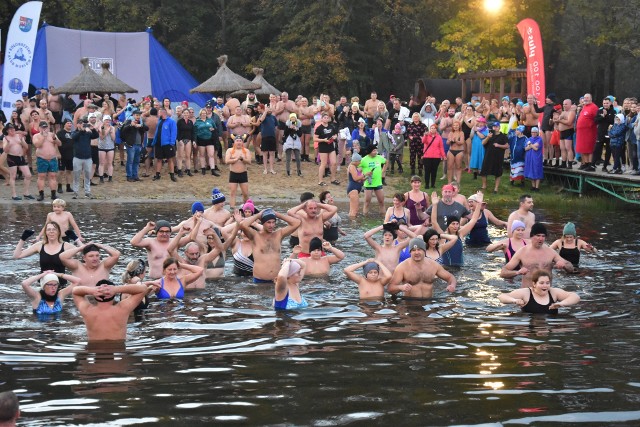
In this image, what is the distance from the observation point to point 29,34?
94.3 ft

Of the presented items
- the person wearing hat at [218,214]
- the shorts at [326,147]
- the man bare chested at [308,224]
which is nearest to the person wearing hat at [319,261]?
the man bare chested at [308,224]

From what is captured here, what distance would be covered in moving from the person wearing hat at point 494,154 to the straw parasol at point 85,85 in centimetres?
1064

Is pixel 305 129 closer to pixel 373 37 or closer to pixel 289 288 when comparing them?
pixel 289 288

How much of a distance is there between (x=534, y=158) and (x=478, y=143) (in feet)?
5.17

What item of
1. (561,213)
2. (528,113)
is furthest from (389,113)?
(561,213)

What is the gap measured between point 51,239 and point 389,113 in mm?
16216

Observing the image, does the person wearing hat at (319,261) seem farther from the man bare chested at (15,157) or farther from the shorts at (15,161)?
the shorts at (15,161)

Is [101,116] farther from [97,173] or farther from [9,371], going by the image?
[9,371]

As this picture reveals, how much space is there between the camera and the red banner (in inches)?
1095

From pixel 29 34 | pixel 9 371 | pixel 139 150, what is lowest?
pixel 9 371

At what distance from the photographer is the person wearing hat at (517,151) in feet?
87.1

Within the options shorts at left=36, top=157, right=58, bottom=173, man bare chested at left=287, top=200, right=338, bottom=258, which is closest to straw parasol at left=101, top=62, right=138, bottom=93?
shorts at left=36, top=157, right=58, bottom=173

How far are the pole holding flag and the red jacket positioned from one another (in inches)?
437

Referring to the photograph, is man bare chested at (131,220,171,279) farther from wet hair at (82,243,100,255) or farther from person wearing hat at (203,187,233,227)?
person wearing hat at (203,187,233,227)
